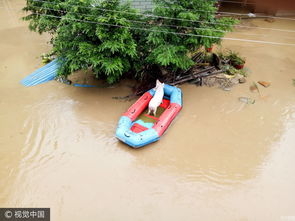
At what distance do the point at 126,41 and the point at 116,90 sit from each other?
1.82m

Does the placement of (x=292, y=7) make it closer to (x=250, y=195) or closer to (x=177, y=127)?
(x=177, y=127)

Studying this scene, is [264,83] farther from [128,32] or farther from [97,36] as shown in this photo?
[97,36]

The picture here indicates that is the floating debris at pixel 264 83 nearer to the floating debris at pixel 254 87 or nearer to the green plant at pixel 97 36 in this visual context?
the floating debris at pixel 254 87

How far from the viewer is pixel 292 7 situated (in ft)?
37.1

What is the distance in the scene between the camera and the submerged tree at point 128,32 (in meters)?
5.56

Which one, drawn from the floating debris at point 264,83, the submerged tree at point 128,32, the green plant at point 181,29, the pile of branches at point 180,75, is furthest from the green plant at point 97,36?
the floating debris at point 264,83

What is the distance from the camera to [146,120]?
19.8ft

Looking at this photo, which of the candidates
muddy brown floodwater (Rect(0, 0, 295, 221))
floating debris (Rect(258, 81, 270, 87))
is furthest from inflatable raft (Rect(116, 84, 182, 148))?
floating debris (Rect(258, 81, 270, 87))

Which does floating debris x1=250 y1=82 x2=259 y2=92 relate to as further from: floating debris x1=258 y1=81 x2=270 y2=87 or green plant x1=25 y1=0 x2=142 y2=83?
green plant x1=25 y1=0 x2=142 y2=83

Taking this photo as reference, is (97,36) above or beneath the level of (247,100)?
above

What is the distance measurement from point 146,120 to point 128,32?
2538mm

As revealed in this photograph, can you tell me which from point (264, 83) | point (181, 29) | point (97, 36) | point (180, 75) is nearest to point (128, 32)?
point (97, 36)

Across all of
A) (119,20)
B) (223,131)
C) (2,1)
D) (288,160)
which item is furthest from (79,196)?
(2,1)

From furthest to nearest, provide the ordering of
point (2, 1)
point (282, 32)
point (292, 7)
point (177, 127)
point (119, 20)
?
point (2, 1)
point (292, 7)
point (282, 32)
point (177, 127)
point (119, 20)
